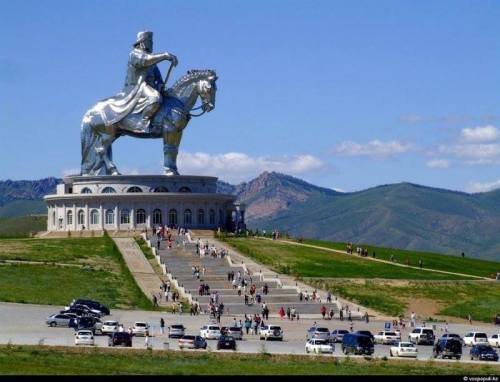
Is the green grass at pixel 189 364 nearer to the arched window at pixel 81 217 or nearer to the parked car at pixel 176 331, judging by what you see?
the parked car at pixel 176 331

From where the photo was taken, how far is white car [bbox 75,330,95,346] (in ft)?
177

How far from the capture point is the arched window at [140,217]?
106 metres

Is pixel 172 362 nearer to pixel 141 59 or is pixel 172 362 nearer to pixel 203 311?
pixel 203 311

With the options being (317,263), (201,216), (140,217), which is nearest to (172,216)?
(140,217)

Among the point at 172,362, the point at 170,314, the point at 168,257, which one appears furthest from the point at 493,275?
the point at 172,362

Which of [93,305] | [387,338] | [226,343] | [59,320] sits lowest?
[226,343]

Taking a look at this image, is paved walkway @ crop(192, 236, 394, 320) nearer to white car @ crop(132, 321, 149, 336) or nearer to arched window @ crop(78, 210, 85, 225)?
arched window @ crop(78, 210, 85, 225)

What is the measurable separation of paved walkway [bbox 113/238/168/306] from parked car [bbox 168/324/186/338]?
1516 centimetres

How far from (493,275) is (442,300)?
613 inches

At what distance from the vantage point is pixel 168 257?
3541 inches

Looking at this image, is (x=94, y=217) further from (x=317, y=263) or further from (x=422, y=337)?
(x=422, y=337)

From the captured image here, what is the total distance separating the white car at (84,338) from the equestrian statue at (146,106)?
5330 cm

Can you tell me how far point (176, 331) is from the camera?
199ft

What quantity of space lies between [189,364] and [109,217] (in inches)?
2298
